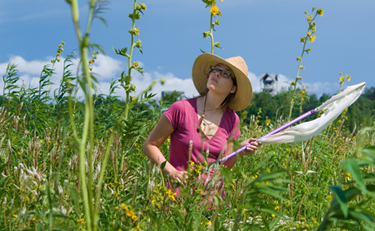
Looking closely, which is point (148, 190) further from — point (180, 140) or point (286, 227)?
point (180, 140)

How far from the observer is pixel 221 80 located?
329 cm

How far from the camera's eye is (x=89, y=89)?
106 centimetres

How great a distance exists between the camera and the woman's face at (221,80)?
10.6ft

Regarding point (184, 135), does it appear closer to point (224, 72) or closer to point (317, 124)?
point (224, 72)

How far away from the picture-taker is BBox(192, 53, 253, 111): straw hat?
10.7 feet

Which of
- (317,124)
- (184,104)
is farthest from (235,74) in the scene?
(317,124)

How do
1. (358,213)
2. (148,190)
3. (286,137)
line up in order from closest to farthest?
1. (358,213)
2. (148,190)
3. (286,137)

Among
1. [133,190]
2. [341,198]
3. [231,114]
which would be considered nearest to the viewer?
[341,198]

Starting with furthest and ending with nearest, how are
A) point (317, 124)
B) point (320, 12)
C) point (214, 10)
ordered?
point (320, 12) → point (214, 10) → point (317, 124)

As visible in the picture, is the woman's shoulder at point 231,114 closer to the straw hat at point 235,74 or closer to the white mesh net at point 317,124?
the straw hat at point 235,74

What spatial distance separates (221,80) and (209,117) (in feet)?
1.12

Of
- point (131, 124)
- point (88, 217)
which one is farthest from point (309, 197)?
point (88, 217)

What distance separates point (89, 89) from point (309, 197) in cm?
243

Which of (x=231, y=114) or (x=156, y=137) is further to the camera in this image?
(x=231, y=114)
